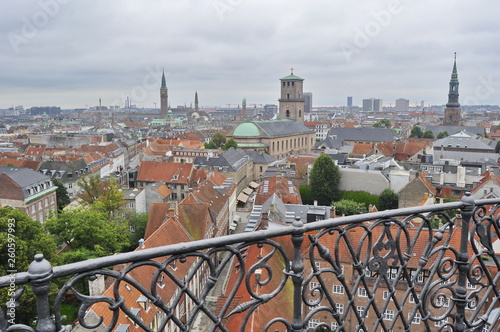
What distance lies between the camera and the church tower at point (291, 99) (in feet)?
281

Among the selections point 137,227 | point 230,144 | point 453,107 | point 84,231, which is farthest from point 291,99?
point 84,231

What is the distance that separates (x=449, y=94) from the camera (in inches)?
3482

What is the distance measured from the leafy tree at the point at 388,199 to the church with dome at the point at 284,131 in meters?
36.0

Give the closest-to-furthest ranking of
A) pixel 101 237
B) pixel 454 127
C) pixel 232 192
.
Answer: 1. pixel 101 237
2. pixel 232 192
3. pixel 454 127

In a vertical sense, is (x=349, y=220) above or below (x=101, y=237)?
above

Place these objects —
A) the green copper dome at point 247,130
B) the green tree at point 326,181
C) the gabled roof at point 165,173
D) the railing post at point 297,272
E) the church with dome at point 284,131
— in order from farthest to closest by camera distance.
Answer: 1. the green copper dome at point 247,130
2. the church with dome at point 284,131
3. the green tree at point 326,181
4. the gabled roof at point 165,173
5. the railing post at point 297,272

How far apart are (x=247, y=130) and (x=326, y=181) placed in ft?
116

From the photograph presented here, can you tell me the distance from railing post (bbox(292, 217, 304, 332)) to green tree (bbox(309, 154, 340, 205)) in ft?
111

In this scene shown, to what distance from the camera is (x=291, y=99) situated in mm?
86188

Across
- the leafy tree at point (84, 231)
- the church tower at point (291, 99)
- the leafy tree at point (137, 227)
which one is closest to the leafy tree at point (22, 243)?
the leafy tree at point (84, 231)

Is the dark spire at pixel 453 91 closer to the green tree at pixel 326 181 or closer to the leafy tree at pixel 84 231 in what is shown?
the green tree at pixel 326 181

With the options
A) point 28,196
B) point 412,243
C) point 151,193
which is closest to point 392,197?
point 151,193

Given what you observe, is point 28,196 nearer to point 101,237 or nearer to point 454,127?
point 101,237

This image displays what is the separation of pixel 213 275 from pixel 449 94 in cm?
9806
